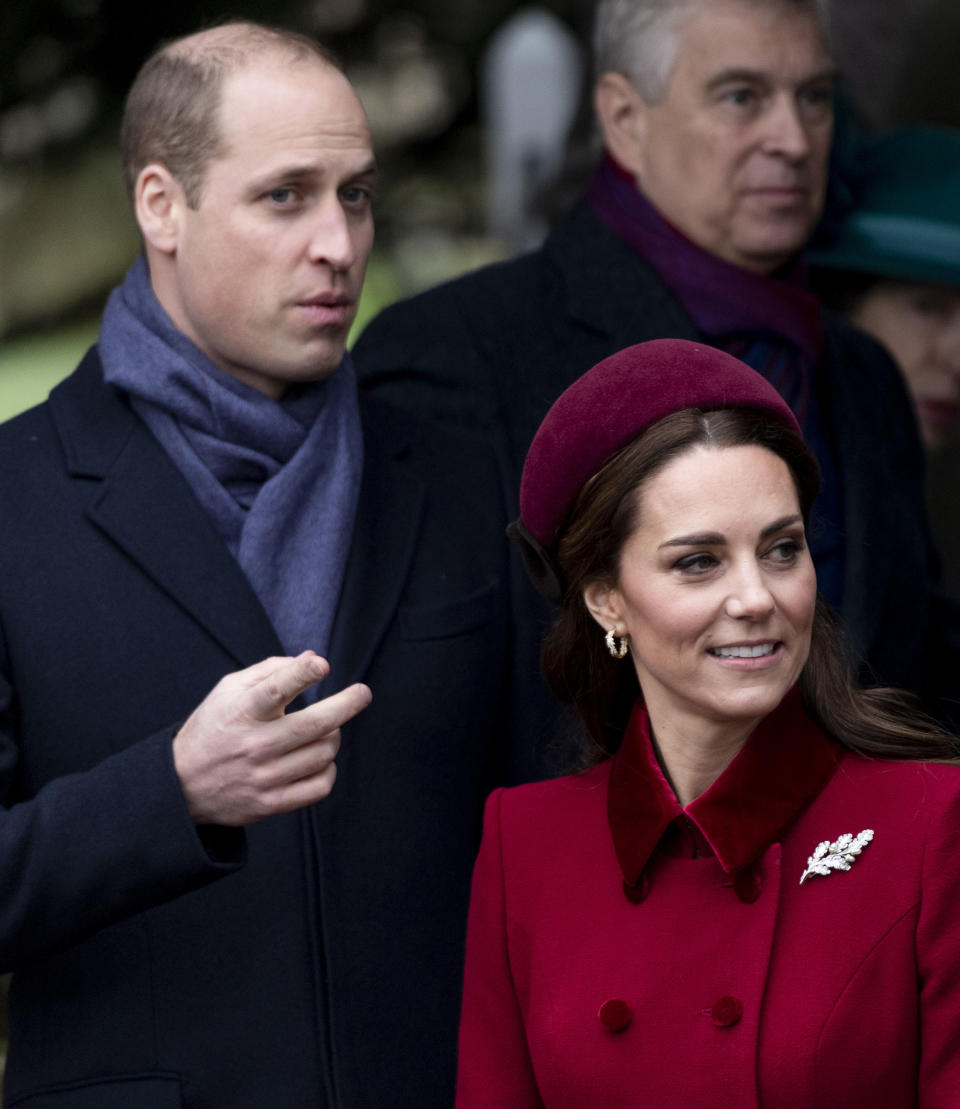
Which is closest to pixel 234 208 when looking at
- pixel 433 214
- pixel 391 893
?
pixel 391 893

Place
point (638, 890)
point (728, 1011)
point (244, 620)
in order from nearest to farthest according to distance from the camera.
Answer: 1. point (728, 1011)
2. point (638, 890)
3. point (244, 620)

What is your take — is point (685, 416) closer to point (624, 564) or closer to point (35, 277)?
point (624, 564)

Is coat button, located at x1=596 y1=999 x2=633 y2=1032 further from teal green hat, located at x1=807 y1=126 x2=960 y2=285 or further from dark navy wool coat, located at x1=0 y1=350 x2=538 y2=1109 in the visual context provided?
teal green hat, located at x1=807 y1=126 x2=960 y2=285

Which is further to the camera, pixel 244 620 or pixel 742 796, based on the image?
pixel 244 620

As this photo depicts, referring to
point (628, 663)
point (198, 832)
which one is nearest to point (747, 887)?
point (628, 663)

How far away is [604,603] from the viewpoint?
97.1 inches

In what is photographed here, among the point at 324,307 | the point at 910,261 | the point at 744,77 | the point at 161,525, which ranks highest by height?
the point at 744,77

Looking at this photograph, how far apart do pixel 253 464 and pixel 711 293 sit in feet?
3.37

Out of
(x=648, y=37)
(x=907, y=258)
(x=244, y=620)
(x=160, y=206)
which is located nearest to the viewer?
(x=244, y=620)

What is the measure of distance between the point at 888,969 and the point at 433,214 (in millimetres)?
6323

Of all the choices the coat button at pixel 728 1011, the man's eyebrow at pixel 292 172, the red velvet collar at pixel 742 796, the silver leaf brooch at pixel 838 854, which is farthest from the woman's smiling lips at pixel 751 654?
the man's eyebrow at pixel 292 172

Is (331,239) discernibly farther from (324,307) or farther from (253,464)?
(253,464)

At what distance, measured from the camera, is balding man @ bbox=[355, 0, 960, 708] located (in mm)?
3490

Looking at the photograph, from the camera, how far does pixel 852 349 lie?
385cm
